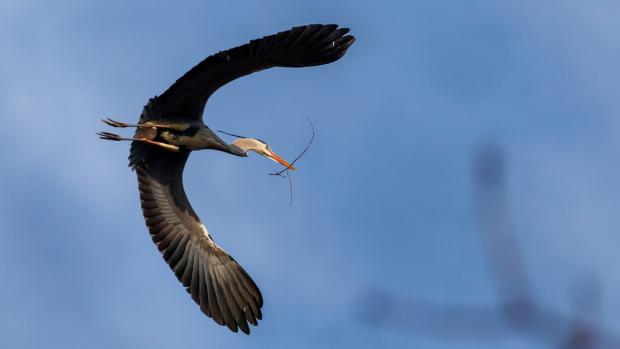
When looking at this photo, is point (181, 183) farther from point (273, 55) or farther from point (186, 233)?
point (273, 55)

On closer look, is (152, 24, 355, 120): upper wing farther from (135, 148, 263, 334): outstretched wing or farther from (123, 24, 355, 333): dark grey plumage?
(135, 148, 263, 334): outstretched wing

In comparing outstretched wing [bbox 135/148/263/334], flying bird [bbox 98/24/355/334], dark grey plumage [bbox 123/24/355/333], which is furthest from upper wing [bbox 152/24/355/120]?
outstretched wing [bbox 135/148/263/334]

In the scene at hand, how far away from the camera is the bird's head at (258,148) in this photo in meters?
15.9

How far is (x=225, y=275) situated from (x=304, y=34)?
177 inches

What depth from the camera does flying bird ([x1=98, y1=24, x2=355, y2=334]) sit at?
48.0 feet

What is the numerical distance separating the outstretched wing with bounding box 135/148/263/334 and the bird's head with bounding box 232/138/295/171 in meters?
0.93

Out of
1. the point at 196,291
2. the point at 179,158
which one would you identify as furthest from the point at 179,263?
the point at 179,158

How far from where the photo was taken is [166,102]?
14.8m

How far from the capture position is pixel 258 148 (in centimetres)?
1608

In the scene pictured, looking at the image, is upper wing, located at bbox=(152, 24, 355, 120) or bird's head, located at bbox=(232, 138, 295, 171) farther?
bird's head, located at bbox=(232, 138, 295, 171)

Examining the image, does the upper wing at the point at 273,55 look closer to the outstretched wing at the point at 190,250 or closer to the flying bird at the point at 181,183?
the flying bird at the point at 181,183

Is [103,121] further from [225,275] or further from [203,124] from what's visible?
[225,275]

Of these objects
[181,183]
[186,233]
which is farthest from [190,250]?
[181,183]

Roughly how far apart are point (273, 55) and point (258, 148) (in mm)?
2508
